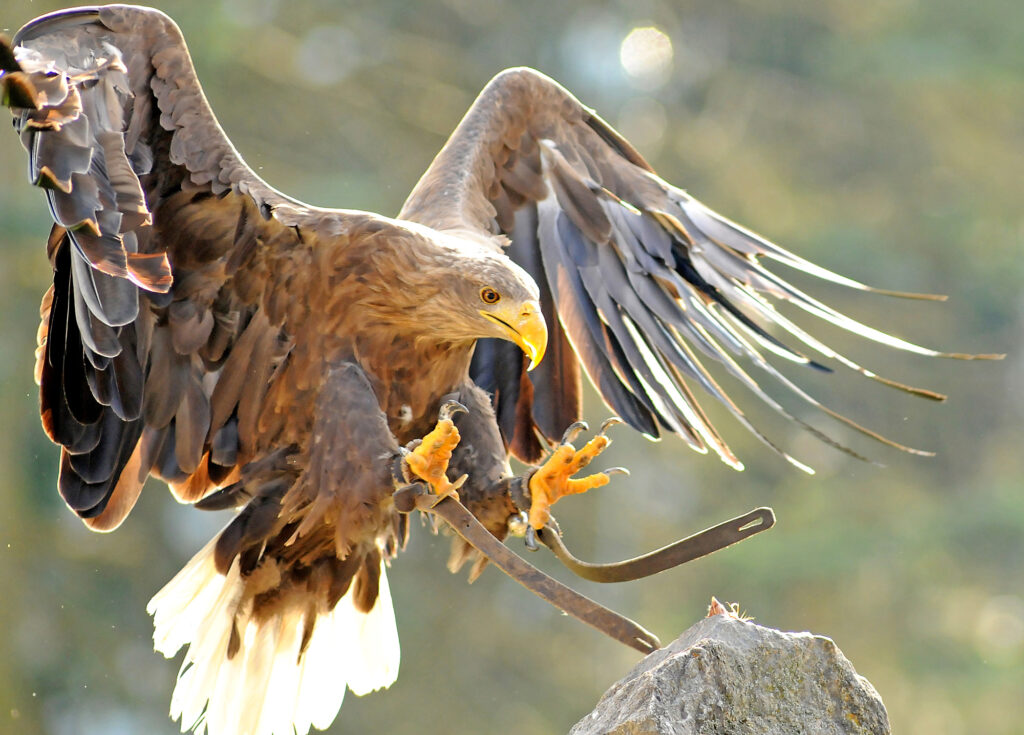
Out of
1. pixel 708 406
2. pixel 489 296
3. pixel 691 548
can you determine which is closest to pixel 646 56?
pixel 708 406

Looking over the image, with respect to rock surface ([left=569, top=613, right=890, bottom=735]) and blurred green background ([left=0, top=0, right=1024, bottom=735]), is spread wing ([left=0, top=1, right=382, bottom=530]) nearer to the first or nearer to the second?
rock surface ([left=569, top=613, right=890, bottom=735])

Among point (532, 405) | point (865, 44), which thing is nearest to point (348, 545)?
point (532, 405)

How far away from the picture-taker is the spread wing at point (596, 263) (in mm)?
3240

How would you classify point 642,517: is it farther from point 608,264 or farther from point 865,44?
point 608,264

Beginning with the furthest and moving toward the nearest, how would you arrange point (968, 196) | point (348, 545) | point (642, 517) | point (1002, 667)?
point (968, 196) → point (642, 517) → point (1002, 667) → point (348, 545)

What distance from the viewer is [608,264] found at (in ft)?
11.1

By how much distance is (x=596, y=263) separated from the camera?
11.1 ft

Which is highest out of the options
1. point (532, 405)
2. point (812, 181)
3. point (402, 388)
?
point (402, 388)

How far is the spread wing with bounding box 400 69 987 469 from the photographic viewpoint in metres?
3.24

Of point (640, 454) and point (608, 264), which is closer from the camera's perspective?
point (608, 264)

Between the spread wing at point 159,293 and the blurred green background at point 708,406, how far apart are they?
5.09 meters

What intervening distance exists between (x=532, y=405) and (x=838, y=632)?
636 cm

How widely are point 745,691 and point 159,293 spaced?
53.6 inches

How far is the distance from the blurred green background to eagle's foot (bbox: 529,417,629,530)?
554cm
